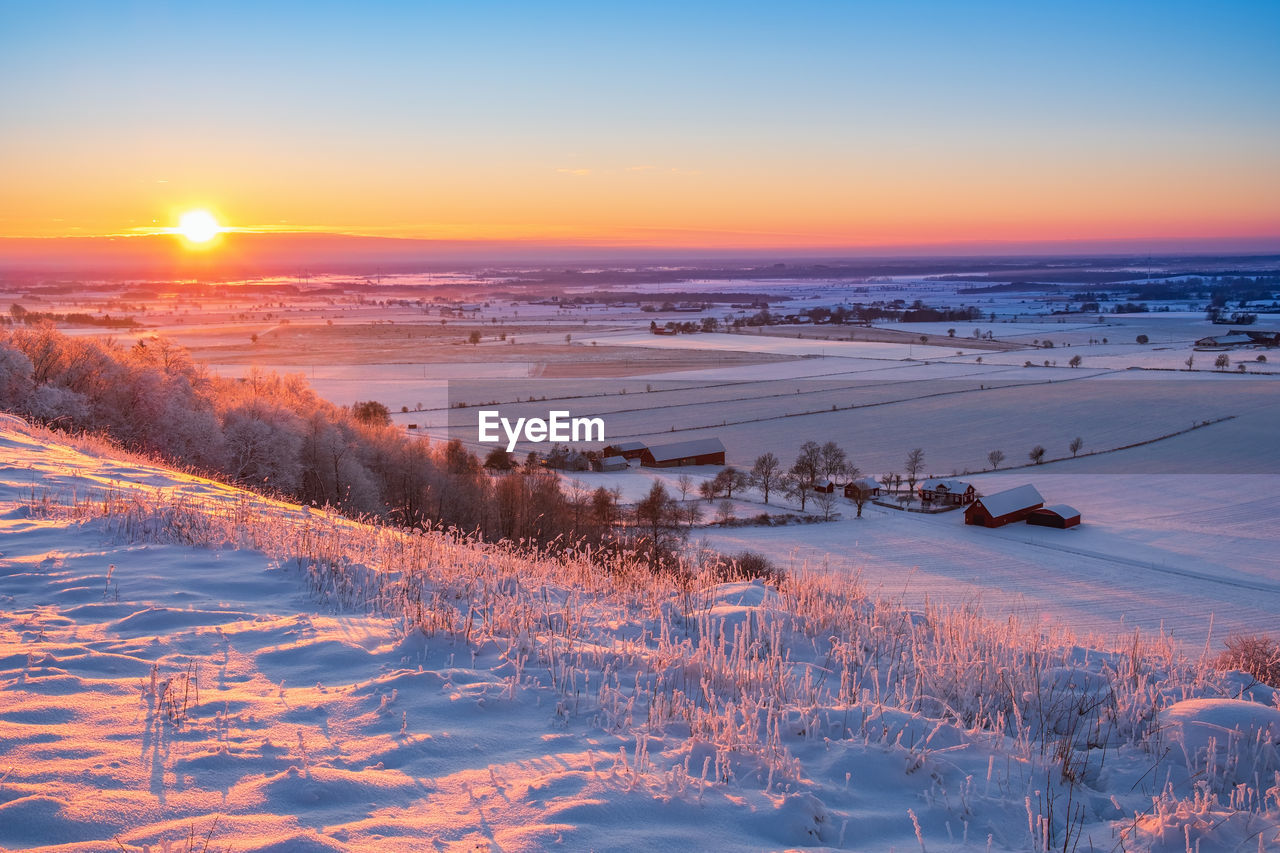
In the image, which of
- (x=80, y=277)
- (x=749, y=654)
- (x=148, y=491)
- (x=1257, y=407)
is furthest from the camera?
(x=80, y=277)

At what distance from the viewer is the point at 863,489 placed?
3381 centimetres

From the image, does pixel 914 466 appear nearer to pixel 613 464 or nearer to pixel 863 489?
pixel 863 489

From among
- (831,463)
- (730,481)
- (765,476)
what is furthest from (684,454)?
(831,463)

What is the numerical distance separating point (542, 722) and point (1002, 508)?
102 ft

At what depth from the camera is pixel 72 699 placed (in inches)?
148

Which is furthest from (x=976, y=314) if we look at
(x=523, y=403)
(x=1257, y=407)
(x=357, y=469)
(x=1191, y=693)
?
(x=1191, y=693)

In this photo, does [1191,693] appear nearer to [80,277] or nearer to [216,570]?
[216,570]

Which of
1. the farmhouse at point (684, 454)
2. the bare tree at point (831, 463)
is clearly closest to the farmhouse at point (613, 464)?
the farmhouse at point (684, 454)

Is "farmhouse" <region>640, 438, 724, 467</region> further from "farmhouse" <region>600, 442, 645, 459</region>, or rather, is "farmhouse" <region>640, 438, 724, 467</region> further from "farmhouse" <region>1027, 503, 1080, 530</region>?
"farmhouse" <region>1027, 503, 1080, 530</region>

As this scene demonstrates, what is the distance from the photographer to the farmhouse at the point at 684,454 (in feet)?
131

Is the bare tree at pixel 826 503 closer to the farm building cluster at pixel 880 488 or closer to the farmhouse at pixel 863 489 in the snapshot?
the farm building cluster at pixel 880 488

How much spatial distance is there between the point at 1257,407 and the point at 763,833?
62.1m

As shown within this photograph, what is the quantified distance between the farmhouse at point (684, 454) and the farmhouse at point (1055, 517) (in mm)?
14590

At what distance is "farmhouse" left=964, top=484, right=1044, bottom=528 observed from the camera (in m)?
31.0
